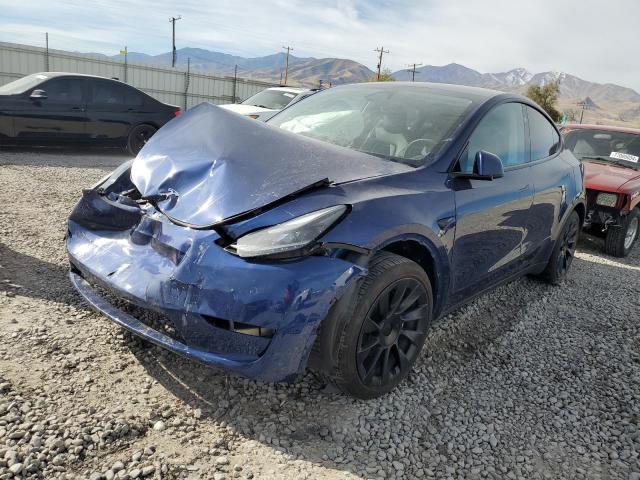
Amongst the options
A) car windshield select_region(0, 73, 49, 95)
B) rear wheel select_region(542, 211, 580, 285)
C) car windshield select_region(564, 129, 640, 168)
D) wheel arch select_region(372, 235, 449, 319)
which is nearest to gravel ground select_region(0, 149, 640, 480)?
wheel arch select_region(372, 235, 449, 319)

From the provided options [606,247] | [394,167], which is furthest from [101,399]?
[606,247]

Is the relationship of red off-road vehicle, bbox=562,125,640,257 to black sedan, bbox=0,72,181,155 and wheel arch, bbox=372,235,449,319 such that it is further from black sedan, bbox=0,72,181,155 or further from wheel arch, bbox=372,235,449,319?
black sedan, bbox=0,72,181,155

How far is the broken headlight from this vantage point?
2.19 metres

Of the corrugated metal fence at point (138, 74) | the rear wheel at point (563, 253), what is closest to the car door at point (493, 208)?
the rear wheel at point (563, 253)

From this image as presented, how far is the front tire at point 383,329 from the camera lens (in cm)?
235

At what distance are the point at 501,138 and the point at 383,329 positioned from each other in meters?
1.78

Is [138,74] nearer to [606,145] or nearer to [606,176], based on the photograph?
[606,145]

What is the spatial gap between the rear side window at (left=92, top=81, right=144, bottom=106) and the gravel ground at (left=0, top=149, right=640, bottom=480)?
679 centimetres

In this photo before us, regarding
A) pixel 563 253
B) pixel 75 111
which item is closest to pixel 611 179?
A: pixel 563 253

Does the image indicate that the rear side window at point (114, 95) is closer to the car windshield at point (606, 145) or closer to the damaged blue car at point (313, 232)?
the damaged blue car at point (313, 232)

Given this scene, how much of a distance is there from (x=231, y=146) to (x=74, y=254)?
3.28 ft

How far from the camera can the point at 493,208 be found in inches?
130

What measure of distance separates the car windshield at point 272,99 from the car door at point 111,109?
2.35 metres

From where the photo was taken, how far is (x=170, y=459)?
2104mm
